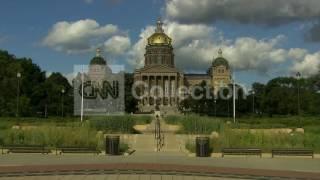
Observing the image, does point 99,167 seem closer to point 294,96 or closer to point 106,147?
point 106,147

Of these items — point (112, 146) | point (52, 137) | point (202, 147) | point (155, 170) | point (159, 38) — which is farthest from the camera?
point (159, 38)

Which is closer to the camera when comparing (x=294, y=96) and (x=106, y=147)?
(x=106, y=147)

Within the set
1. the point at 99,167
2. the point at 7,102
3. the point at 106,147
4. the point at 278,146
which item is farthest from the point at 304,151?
the point at 7,102

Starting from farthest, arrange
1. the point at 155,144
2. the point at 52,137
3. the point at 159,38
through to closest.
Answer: the point at 159,38 < the point at 155,144 < the point at 52,137

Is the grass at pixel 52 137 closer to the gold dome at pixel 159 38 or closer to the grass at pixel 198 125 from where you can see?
the grass at pixel 198 125

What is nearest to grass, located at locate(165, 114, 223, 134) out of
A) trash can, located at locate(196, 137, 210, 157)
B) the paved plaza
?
trash can, located at locate(196, 137, 210, 157)

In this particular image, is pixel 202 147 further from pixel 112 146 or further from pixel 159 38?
pixel 159 38

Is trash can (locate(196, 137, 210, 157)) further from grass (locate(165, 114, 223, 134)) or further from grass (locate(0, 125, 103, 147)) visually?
grass (locate(165, 114, 223, 134))

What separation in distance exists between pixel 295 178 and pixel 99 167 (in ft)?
20.1

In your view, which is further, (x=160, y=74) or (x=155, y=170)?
(x=160, y=74)

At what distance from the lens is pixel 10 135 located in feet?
92.9

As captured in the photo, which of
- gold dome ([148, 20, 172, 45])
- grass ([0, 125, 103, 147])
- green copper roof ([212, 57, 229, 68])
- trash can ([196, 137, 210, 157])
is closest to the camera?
trash can ([196, 137, 210, 157])

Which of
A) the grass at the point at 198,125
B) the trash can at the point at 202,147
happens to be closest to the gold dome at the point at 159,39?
the grass at the point at 198,125

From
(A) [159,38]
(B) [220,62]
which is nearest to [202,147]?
(A) [159,38]
